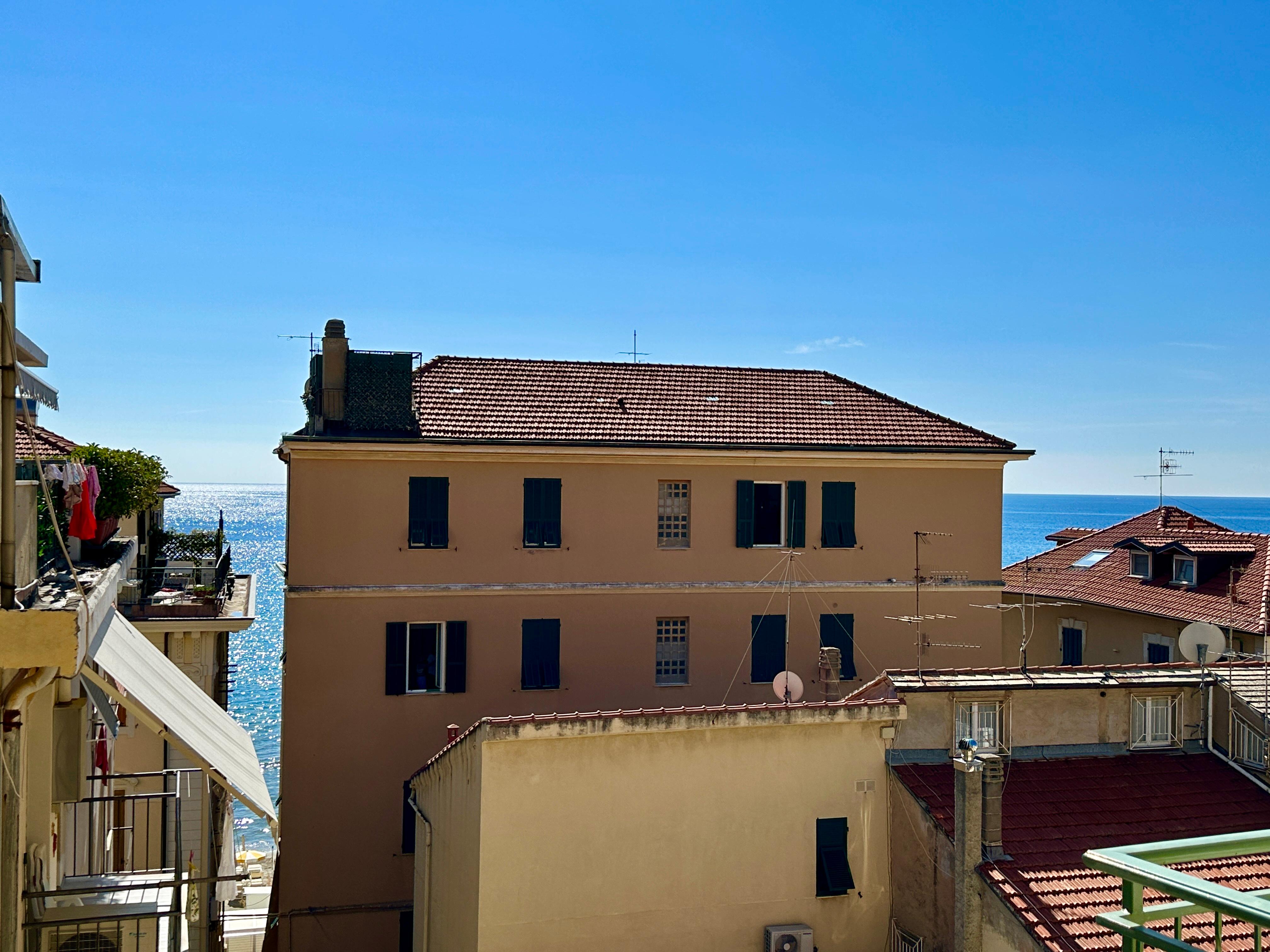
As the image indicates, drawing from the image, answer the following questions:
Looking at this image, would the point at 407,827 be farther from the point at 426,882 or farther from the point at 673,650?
the point at 673,650

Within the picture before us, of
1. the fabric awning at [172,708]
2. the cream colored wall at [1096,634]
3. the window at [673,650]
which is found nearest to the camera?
the fabric awning at [172,708]

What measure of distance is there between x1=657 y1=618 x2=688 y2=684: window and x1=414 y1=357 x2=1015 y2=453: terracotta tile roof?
424 cm

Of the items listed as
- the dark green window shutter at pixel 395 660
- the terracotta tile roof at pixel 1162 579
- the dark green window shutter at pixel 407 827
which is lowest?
the dark green window shutter at pixel 407 827

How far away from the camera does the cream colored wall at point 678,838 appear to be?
46.5 ft

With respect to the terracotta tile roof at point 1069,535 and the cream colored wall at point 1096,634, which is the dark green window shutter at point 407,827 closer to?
the cream colored wall at point 1096,634

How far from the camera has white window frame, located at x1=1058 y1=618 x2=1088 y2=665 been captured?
32281mm

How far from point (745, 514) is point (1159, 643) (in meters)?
13.2

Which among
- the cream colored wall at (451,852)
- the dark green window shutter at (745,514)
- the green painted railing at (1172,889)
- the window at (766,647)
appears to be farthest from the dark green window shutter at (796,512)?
the green painted railing at (1172,889)

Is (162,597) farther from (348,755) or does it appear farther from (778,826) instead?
(778,826)

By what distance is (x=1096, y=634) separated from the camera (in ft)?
105

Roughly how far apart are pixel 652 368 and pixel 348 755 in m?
12.2

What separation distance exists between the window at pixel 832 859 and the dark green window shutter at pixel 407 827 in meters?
10.3

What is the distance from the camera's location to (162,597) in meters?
21.9

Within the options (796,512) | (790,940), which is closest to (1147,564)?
(796,512)
